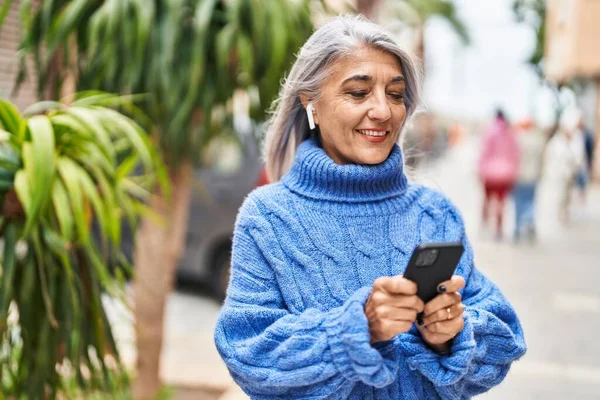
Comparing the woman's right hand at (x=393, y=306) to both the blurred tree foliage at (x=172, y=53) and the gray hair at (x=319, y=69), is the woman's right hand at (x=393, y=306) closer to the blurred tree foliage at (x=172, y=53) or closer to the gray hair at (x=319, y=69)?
the gray hair at (x=319, y=69)

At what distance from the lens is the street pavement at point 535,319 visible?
519 centimetres

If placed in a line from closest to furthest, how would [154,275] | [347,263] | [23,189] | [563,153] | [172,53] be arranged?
[347,263] < [23,189] < [172,53] < [154,275] < [563,153]

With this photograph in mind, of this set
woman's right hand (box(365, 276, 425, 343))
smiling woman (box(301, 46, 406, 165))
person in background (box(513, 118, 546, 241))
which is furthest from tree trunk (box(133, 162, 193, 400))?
person in background (box(513, 118, 546, 241))

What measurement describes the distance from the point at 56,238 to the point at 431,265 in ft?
5.67

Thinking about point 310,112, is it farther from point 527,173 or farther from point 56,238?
point 527,173

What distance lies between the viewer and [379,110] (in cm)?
183

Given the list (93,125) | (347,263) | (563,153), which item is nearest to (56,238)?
(93,125)

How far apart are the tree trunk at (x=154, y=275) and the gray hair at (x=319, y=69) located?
2.42 m

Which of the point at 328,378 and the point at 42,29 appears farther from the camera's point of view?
the point at 42,29

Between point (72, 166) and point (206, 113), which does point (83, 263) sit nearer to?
point (72, 166)

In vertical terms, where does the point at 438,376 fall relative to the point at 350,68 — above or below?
below

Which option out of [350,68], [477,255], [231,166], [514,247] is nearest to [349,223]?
[350,68]

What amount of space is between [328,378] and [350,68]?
2.25 feet

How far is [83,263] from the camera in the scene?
315 cm
